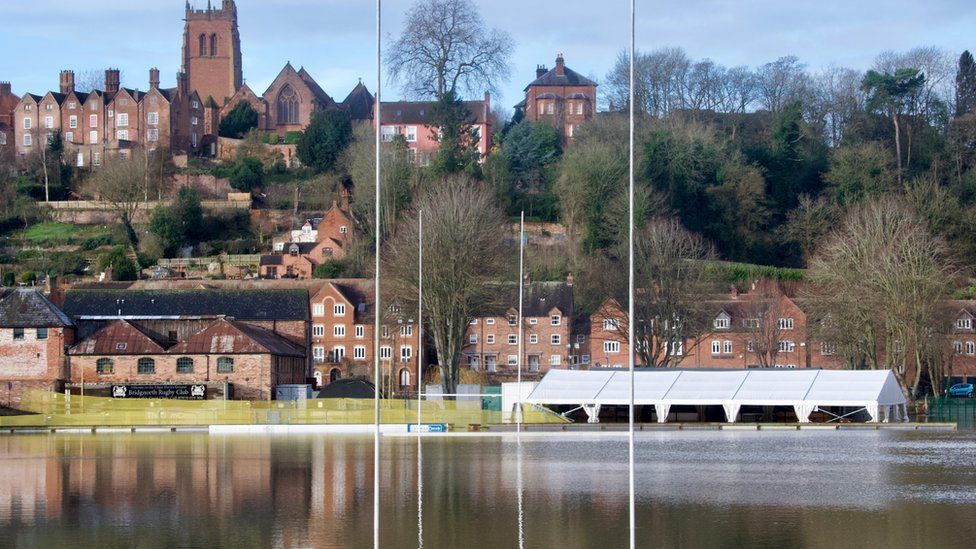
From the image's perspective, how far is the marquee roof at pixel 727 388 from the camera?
199 feet

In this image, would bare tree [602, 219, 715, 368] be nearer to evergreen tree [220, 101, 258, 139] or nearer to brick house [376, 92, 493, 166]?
brick house [376, 92, 493, 166]

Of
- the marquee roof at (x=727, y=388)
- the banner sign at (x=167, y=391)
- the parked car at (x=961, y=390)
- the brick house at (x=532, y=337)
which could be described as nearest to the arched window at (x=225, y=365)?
the banner sign at (x=167, y=391)

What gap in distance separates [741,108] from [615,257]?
36.8 meters

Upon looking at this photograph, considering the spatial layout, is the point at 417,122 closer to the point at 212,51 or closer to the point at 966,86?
the point at 212,51

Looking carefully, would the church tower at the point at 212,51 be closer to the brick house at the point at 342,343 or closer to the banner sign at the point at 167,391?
the brick house at the point at 342,343

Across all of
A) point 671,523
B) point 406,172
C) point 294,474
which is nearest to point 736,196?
point 406,172

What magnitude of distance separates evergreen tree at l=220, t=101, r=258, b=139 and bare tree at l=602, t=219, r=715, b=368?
60.7 m

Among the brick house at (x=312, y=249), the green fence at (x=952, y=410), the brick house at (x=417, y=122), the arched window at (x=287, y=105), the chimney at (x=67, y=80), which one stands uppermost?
the chimney at (x=67, y=80)

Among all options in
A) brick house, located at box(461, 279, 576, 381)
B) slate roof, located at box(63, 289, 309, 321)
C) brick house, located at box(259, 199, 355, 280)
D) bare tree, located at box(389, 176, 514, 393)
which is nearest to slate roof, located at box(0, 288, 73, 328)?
slate roof, located at box(63, 289, 309, 321)

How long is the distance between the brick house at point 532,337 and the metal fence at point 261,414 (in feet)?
69.9

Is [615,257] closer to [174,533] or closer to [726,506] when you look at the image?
[726,506]

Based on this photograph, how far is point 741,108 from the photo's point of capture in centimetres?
12069

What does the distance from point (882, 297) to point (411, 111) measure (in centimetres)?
6492

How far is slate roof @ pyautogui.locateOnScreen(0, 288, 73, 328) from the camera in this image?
73.0 meters
